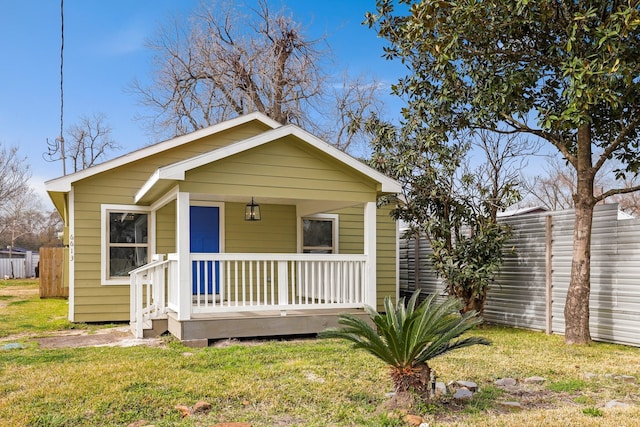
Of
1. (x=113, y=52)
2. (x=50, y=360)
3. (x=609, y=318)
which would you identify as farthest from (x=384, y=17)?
(x=113, y=52)

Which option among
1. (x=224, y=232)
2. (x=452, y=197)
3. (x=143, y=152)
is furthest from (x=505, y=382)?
(x=143, y=152)

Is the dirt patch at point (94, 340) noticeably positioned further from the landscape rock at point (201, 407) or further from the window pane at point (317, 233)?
the window pane at point (317, 233)

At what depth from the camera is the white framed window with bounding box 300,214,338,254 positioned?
1138 centimetres

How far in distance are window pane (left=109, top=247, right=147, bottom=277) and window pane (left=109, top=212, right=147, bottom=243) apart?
7.4 inches

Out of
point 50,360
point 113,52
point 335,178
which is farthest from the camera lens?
point 113,52

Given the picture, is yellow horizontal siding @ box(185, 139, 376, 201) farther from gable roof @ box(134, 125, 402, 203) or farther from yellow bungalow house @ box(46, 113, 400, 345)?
gable roof @ box(134, 125, 402, 203)

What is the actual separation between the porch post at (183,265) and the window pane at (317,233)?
152 inches

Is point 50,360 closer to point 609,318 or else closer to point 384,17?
point 384,17

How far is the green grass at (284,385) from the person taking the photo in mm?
4422

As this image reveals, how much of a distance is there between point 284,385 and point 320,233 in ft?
20.4

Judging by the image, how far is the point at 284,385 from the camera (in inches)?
215

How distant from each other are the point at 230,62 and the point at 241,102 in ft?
5.08

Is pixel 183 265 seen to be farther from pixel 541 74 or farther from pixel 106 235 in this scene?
pixel 541 74

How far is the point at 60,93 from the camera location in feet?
49.4
